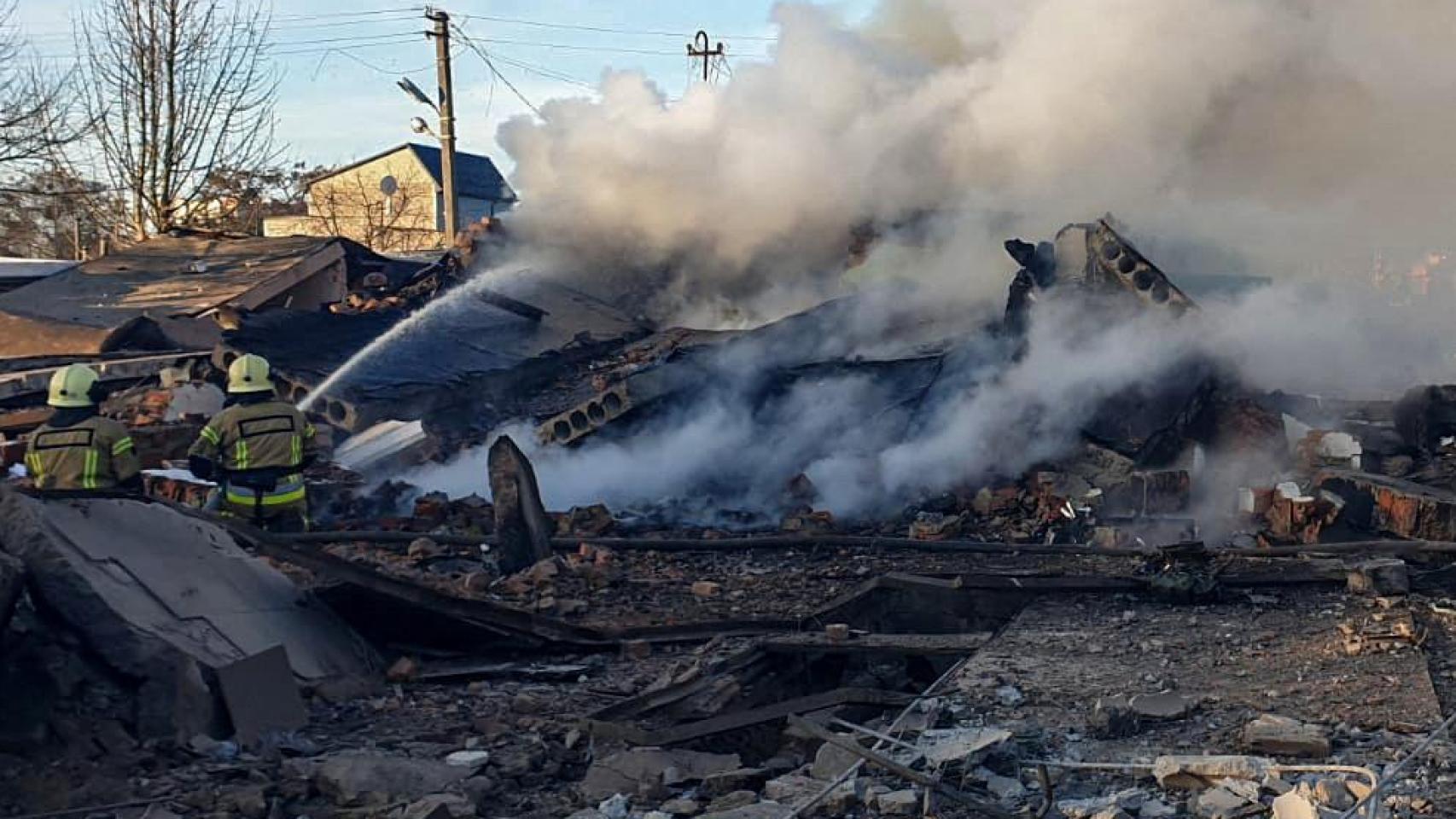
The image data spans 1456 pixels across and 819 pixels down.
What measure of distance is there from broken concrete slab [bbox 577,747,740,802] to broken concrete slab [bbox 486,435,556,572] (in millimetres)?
3480

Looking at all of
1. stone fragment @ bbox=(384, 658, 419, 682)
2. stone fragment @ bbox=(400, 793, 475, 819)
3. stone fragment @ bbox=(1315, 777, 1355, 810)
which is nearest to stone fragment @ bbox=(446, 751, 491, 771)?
stone fragment @ bbox=(400, 793, 475, 819)

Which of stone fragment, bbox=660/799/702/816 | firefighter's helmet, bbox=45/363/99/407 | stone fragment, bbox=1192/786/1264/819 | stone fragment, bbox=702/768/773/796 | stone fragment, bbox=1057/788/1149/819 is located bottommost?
stone fragment, bbox=660/799/702/816

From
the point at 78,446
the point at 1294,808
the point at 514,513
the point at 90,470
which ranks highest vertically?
the point at 78,446

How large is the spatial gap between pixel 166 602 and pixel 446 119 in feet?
71.6

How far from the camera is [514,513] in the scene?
8.16 metres

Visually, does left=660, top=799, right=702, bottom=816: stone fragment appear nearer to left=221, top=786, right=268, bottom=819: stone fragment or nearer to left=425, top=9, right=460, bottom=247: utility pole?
left=221, top=786, right=268, bottom=819: stone fragment

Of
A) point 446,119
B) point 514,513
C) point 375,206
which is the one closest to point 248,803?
point 514,513

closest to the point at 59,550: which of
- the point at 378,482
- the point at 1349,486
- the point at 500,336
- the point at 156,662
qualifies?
the point at 156,662

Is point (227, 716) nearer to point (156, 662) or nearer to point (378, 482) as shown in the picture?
point (156, 662)

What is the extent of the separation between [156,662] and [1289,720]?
4.03 metres

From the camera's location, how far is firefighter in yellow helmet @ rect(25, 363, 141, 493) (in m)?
6.93

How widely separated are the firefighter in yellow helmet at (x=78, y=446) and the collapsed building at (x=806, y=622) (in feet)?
2.83

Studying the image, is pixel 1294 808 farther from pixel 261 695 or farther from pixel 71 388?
pixel 71 388

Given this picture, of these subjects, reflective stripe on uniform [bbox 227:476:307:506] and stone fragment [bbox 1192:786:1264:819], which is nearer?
stone fragment [bbox 1192:786:1264:819]
